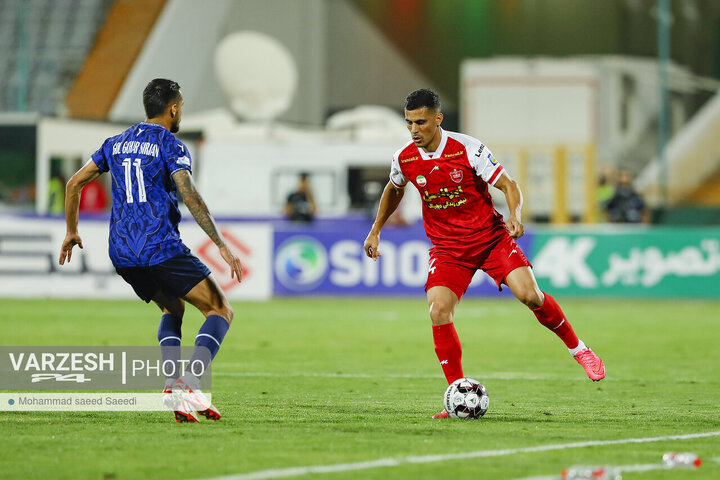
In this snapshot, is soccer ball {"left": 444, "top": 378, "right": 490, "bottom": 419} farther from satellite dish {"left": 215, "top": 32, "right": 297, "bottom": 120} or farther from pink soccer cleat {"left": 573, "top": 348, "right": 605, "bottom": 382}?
satellite dish {"left": 215, "top": 32, "right": 297, "bottom": 120}

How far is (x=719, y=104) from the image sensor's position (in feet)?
123

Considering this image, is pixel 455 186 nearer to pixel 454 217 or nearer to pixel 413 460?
pixel 454 217

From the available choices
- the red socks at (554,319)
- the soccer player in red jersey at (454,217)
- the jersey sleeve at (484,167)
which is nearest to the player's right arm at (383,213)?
the soccer player in red jersey at (454,217)

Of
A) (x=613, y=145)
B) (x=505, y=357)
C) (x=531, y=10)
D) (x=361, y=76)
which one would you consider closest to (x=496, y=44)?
(x=531, y=10)

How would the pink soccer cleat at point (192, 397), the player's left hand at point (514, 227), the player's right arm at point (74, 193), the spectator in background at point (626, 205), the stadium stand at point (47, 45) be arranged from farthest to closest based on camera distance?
the stadium stand at point (47, 45), the spectator in background at point (626, 205), the player's left hand at point (514, 227), the player's right arm at point (74, 193), the pink soccer cleat at point (192, 397)

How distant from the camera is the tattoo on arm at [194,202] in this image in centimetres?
811

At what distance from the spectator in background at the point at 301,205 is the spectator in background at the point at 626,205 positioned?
19.5 ft

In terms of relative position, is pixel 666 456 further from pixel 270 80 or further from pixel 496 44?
pixel 496 44

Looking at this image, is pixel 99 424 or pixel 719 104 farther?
pixel 719 104

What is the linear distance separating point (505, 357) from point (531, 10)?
31.0 metres

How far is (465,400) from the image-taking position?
27.9 ft

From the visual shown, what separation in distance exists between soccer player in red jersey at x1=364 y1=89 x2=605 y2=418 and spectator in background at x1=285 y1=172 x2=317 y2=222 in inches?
696

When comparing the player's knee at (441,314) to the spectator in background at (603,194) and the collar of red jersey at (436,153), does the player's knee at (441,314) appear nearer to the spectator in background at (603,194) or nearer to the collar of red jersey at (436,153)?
the collar of red jersey at (436,153)

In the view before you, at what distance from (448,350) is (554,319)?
3.22 feet
